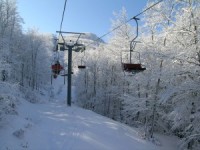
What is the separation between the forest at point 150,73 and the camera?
16234 mm

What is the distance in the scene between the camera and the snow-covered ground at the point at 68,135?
51.1ft

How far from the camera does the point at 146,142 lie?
67.1ft

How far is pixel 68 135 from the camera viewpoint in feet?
57.7

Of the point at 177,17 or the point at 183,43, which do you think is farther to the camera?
the point at 177,17

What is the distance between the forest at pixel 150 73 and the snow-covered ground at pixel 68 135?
4.33 feet

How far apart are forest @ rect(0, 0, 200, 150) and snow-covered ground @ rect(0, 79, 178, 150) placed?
1320 mm

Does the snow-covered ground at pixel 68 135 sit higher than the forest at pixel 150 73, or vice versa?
the forest at pixel 150 73

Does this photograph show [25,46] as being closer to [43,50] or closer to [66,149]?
[43,50]

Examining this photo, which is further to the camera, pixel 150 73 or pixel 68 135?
pixel 150 73

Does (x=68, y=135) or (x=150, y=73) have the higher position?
(x=150, y=73)

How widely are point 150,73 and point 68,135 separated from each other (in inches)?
369

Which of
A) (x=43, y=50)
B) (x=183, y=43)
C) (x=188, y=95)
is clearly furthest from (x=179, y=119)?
(x=43, y=50)

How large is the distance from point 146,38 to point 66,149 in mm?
15135

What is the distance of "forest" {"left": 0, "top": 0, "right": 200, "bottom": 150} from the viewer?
639 inches
